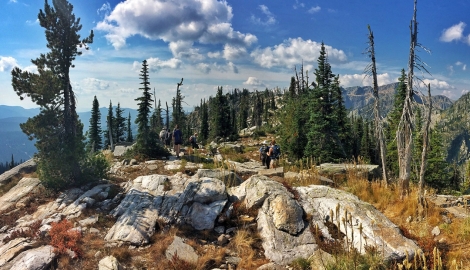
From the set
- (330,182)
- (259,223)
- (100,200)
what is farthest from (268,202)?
(100,200)

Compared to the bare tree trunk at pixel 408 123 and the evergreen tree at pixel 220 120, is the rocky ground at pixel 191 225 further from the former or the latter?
the evergreen tree at pixel 220 120

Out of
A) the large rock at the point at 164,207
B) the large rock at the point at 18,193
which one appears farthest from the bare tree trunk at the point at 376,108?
the large rock at the point at 18,193

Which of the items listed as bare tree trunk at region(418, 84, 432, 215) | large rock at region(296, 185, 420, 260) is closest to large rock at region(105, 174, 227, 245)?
large rock at region(296, 185, 420, 260)

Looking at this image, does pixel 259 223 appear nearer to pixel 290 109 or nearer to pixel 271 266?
pixel 271 266

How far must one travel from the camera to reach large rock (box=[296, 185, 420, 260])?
6.22 metres

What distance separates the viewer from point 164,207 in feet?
30.2

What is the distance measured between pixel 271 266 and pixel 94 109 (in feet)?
223

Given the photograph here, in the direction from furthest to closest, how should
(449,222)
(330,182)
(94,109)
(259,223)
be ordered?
(94,109) → (330,182) → (259,223) → (449,222)

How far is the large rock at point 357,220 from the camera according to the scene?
20.4 ft

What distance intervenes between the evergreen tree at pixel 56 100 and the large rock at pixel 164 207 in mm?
3809

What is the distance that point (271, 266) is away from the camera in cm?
638

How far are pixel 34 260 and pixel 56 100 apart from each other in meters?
7.79

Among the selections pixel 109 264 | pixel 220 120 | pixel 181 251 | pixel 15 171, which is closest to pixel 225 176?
pixel 181 251

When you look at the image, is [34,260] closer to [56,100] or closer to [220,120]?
[56,100]
